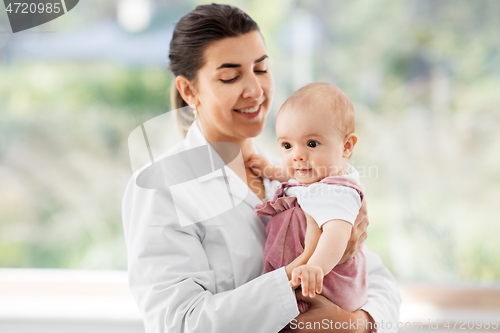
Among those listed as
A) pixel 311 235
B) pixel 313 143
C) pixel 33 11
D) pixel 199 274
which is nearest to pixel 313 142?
pixel 313 143

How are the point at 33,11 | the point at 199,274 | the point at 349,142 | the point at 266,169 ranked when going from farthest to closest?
the point at 33,11 < the point at 266,169 < the point at 349,142 < the point at 199,274

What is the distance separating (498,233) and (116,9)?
2.38 metres

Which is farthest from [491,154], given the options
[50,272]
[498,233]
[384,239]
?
[50,272]

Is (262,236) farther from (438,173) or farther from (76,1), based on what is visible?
(76,1)

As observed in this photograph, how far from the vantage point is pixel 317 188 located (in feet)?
3.81

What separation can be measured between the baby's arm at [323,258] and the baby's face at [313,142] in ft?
0.57

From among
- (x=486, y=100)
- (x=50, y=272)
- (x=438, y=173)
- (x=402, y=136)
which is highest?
(x=486, y=100)

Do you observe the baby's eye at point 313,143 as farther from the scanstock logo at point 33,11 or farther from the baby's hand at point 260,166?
the scanstock logo at point 33,11

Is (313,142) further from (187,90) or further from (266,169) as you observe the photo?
(187,90)

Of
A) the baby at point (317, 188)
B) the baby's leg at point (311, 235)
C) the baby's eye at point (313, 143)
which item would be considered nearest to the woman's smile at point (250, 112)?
the baby at point (317, 188)

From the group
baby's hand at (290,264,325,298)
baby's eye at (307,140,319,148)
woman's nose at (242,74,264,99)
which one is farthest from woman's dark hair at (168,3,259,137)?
baby's hand at (290,264,325,298)

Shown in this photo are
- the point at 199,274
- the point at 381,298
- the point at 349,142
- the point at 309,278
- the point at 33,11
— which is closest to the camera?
the point at 309,278

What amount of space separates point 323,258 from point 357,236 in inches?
7.5

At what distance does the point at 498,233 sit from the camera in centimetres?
220
